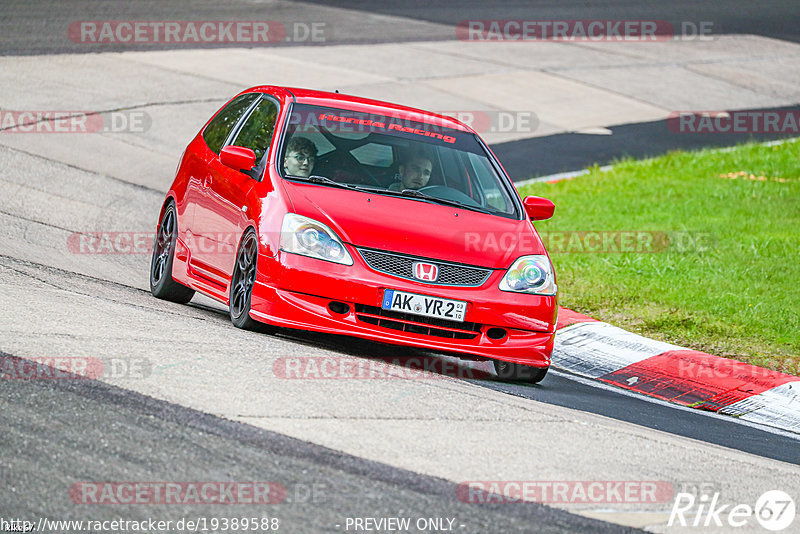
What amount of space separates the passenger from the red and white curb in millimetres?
2497

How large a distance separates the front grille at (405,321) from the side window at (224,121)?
2.41m

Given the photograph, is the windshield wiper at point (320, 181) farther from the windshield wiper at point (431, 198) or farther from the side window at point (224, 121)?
the side window at point (224, 121)

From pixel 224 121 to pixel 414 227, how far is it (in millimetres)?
2616

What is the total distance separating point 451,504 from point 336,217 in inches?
119

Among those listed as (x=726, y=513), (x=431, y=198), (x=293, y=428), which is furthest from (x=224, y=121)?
(x=726, y=513)

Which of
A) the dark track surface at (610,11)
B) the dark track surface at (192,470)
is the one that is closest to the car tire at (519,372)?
the dark track surface at (192,470)

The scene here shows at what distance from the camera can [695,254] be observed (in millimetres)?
12828

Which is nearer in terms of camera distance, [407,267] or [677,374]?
[407,267]

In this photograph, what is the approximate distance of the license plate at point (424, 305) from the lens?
7.64 m

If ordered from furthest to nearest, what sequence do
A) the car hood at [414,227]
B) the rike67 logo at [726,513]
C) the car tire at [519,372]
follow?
the car tire at [519,372]
the car hood at [414,227]
the rike67 logo at [726,513]

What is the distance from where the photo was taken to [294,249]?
25.3ft

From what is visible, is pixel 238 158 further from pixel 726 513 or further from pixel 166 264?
pixel 726 513

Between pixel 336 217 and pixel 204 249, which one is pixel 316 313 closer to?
pixel 336 217

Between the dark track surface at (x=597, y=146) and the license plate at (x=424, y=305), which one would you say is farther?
the dark track surface at (x=597, y=146)
